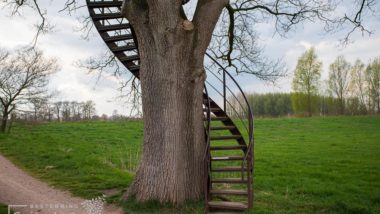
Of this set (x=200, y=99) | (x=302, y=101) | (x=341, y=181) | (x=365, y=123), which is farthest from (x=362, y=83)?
(x=200, y=99)

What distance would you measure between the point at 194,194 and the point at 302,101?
38.0 metres

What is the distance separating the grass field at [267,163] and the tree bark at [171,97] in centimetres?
47

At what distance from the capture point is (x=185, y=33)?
8.10 metres

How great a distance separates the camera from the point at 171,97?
26.6 feet

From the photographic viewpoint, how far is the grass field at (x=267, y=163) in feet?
28.3

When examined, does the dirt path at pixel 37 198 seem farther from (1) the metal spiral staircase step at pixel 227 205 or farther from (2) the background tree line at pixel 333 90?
(2) the background tree line at pixel 333 90

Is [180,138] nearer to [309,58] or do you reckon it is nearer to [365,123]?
[365,123]

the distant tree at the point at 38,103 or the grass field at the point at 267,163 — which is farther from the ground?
the distant tree at the point at 38,103

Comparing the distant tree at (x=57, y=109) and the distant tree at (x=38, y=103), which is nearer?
the distant tree at (x=38, y=103)

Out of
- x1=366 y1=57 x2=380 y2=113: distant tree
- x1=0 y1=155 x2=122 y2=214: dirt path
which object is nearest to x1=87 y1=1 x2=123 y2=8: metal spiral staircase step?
x1=0 y1=155 x2=122 y2=214: dirt path

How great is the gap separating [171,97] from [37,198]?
420 centimetres

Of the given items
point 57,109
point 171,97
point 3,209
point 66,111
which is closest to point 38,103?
point 57,109

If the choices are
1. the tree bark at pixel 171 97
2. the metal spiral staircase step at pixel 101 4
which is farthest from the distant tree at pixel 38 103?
the tree bark at pixel 171 97

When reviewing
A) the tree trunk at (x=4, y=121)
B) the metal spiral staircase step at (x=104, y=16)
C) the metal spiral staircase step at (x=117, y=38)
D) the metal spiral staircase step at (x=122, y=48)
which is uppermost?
the metal spiral staircase step at (x=104, y=16)
